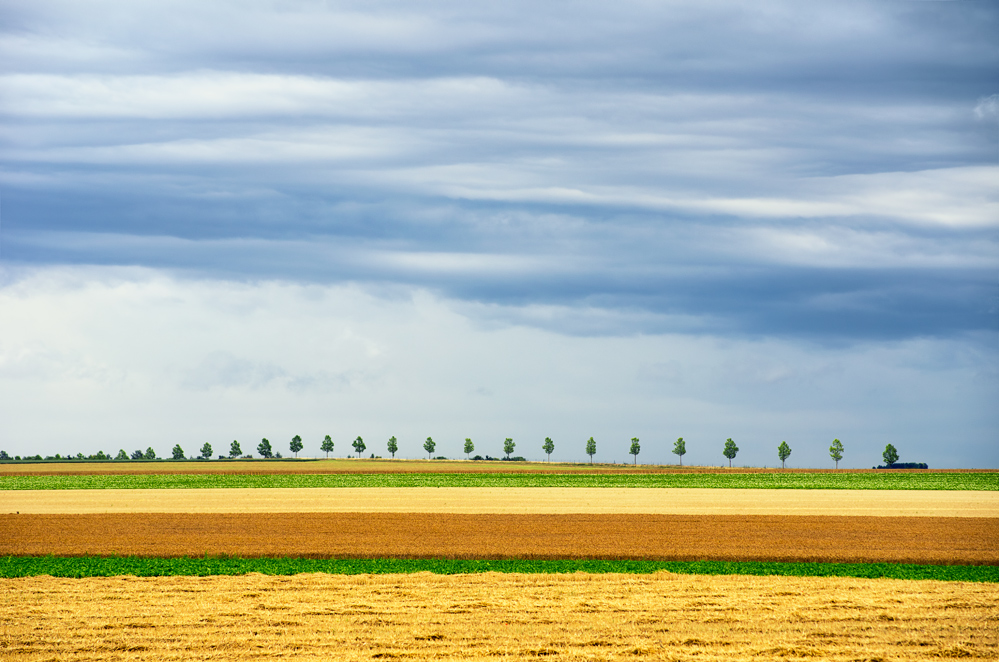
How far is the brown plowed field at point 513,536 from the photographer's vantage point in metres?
32.0

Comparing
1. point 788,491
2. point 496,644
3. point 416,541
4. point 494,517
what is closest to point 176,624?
point 496,644

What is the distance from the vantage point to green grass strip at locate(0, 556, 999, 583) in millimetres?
27688

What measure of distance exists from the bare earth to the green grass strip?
1939 cm

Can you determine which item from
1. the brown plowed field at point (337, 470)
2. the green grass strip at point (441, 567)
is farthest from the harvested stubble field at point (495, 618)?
the brown plowed field at point (337, 470)

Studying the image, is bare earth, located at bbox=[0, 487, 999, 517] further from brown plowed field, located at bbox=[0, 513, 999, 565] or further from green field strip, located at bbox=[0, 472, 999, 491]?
green field strip, located at bbox=[0, 472, 999, 491]

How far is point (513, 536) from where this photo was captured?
3725cm

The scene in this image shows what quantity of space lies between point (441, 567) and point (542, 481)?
56.7 m

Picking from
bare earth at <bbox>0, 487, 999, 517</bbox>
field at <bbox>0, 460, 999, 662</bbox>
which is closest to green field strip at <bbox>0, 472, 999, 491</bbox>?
bare earth at <bbox>0, 487, 999, 517</bbox>

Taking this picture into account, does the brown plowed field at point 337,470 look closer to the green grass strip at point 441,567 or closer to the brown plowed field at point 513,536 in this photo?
the brown plowed field at point 513,536

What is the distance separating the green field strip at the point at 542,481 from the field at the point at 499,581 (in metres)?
21.9

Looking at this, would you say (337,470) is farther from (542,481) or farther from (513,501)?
(513,501)

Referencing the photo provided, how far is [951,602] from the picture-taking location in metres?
22.7

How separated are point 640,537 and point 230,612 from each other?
69.6ft

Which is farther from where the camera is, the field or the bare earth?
the bare earth
